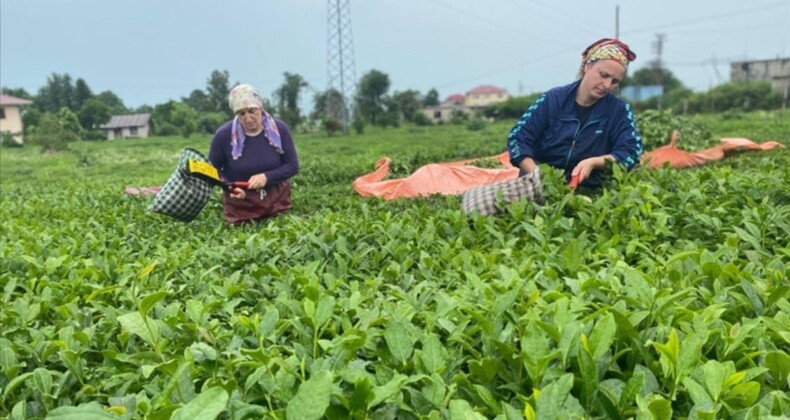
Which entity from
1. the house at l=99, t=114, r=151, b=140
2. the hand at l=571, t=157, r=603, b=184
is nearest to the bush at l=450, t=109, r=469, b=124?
the house at l=99, t=114, r=151, b=140

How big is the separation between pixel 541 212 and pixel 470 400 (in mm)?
1617

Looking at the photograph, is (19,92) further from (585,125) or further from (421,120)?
(585,125)

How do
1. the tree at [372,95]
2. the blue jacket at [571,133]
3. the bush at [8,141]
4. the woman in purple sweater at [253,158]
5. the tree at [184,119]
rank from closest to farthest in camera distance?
the blue jacket at [571,133]
the woman in purple sweater at [253,158]
the bush at [8,141]
the tree at [184,119]
the tree at [372,95]

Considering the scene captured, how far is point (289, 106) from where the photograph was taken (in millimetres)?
43531

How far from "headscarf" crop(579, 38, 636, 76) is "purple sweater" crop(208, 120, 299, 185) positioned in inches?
92.4

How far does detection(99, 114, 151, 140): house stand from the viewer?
147ft

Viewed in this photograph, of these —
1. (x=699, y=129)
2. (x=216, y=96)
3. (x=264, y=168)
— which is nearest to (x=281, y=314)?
(x=264, y=168)

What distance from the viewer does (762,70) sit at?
2114 inches

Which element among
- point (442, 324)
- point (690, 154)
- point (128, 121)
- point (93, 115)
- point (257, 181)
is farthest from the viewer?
point (128, 121)

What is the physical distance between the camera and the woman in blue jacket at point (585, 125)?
3475mm

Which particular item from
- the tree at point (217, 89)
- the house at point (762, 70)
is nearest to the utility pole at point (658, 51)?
the house at point (762, 70)

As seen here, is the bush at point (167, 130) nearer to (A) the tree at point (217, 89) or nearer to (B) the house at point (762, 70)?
(A) the tree at point (217, 89)

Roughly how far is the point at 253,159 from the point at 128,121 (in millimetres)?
44755

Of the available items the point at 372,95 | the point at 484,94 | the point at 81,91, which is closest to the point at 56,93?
the point at 81,91
